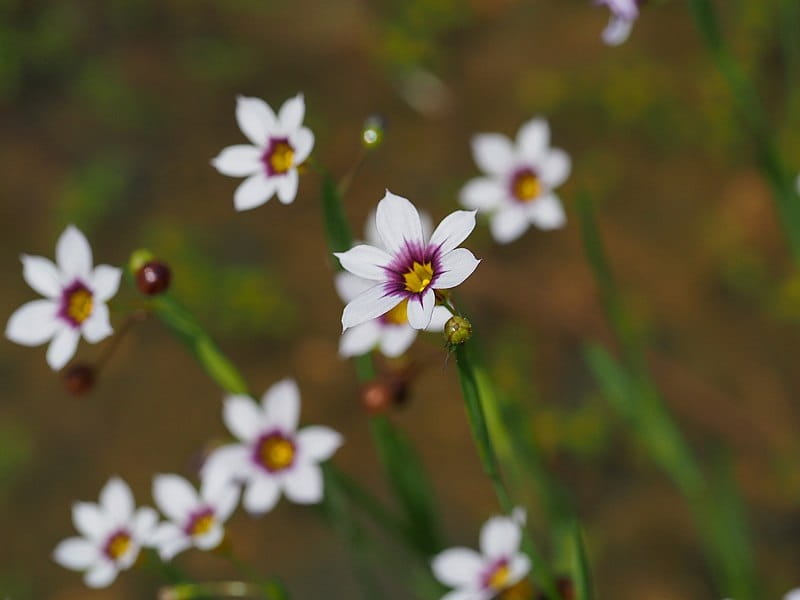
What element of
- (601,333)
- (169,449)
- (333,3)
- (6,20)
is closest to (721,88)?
(601,333)

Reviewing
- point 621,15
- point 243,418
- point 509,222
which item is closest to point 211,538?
point 243,418

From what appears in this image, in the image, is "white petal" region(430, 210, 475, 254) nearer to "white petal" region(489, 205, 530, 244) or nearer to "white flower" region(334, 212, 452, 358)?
"white flower" region(334, 212, 452, 358)

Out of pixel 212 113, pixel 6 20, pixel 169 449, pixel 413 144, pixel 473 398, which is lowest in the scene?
pixel 473 398

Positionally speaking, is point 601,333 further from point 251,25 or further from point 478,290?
point 251,25

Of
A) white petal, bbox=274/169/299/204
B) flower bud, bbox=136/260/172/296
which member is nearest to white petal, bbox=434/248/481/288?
white petal, bbox=274/169/299/204

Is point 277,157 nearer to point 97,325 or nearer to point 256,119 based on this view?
point 256,119

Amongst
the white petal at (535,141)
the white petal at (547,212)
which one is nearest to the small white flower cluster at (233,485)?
the white petal at (547,212)

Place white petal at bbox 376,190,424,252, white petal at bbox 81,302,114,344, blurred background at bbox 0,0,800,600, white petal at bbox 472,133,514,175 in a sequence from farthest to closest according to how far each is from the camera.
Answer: blurred background at bbox 0,0,800,600 < white petal at bbox 472,133,514,175 < white petal at bbox 81,302,114,344 < white petal at bbox 376,190,424,252
